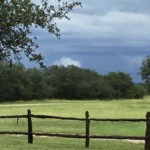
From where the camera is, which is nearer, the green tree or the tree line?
the tree line

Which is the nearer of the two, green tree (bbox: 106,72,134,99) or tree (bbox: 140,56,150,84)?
tree (bbox: 140,56,150,84)

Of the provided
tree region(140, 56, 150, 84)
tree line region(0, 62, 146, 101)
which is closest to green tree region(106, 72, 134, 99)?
tree line region(0, 62, 146, 101)

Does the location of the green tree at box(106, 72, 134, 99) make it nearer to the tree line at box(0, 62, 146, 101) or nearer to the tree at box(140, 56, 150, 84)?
the tree line at box(0, 62, 146, 101)

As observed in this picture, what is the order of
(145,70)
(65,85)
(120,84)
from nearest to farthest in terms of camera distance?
(145,70) → (65,85) → (120,84)

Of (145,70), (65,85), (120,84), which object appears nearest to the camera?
(145,70)

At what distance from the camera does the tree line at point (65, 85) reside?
4993 inches

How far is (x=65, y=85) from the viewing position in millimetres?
139625

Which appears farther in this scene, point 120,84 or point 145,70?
point 120,84

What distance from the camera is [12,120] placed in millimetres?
45219

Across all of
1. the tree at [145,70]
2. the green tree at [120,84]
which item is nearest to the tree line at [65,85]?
the green tree at [120,84]

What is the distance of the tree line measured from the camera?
416 feet

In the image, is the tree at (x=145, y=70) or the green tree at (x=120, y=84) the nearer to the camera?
the tree at (x=145, y=70)

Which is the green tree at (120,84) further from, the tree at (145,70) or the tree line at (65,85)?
the tree at (145,70)

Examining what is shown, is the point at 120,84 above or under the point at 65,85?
above
